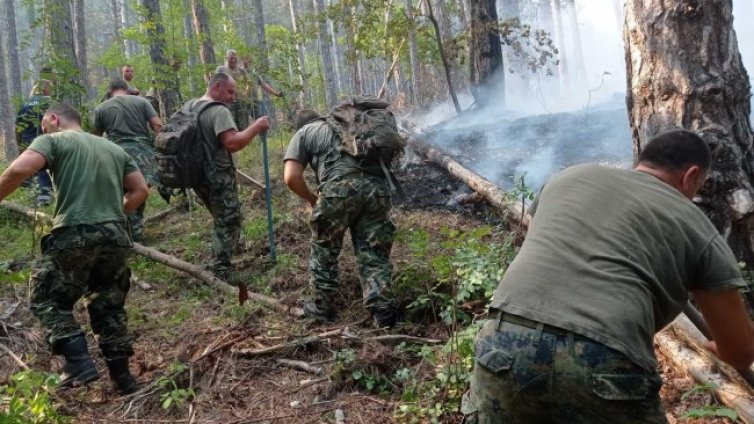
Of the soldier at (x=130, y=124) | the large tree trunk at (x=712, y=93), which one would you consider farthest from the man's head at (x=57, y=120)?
the large tree trunk at (x=712, y=93)

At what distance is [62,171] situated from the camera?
12.9ft

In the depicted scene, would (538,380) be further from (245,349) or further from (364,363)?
(245,349)

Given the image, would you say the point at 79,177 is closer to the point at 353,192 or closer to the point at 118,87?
the point at 353,192

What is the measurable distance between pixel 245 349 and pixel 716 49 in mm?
3822

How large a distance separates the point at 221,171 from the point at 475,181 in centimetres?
313

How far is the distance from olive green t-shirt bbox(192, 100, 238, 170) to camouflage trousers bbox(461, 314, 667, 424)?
435 cm

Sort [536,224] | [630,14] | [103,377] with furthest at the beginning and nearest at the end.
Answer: [103,377], [630,14], [536,224]

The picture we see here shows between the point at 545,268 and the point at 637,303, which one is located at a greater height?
the point at 545,268

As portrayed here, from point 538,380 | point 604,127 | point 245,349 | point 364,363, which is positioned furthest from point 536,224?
point 604,127

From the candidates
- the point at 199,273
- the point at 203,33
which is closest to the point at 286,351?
the point at 199,273

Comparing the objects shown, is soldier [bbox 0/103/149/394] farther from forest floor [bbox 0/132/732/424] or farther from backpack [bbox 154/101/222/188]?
backpack [bbox 154/101/222/188]

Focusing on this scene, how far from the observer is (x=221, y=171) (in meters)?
5.96

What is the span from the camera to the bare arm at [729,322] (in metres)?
→ 1.97

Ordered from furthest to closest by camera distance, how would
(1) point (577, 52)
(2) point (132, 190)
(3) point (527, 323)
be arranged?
(1) point (577, 52) → (2) point (132, 190) → (3) point (527, 323)
